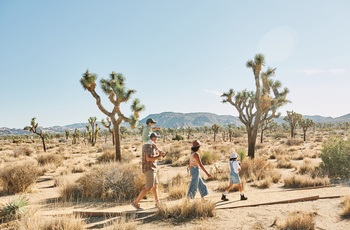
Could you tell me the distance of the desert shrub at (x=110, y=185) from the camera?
28.7 ft

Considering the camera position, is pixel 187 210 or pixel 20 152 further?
pixel 20 152

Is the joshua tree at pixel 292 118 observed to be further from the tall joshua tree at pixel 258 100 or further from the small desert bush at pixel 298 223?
the small desert bush at pixel 298 223

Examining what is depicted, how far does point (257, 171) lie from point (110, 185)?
6.82m

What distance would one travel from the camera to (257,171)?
12.2m

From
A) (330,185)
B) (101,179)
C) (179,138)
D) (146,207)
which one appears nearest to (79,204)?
(101,179)

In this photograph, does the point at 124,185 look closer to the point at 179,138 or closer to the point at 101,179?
the point at 101,179

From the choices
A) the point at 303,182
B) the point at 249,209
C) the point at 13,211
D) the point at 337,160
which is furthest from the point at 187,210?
the point at 337,160

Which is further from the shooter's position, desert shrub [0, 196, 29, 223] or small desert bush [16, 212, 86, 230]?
desert shrub [0, 196, 29, 223]

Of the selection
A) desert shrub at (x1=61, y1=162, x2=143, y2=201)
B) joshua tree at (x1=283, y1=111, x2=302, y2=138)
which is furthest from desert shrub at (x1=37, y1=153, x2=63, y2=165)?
joshua tree at (x1=283, y1=111, x2=302, y2=138)

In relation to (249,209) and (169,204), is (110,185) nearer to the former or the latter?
(169,204)

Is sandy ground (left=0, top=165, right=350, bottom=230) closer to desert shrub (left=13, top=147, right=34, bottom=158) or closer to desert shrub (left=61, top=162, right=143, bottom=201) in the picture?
desert shrub (left=61, top=162, right=143, bottom=201)

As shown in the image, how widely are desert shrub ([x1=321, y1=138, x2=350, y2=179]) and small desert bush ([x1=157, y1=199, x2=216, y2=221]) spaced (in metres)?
7.83

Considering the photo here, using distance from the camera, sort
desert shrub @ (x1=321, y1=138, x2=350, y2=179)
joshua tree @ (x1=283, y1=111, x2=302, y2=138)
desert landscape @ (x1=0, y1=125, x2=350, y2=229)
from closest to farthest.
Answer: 1. desert landscape @ (x1=0, y1=125, x2=350, y2=229)
2. desert shrub @ (x1=321, y1=138, x2=350, y2=179)
3. joshua tree @ (x1=283, y1=111, x2=302, y2=138)

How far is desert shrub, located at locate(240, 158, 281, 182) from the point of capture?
11500 millimetres
